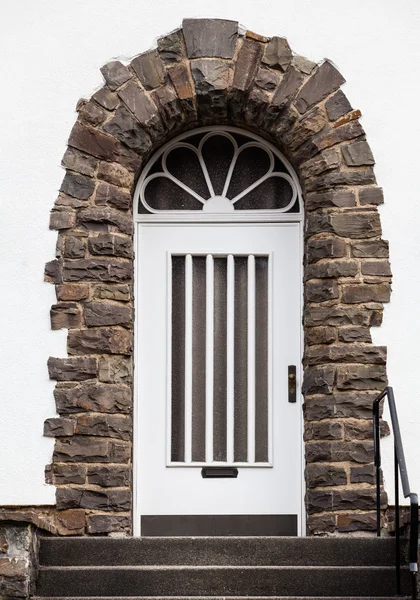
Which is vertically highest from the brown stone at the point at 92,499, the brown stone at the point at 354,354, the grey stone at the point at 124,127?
the grey stone at the point at 124,127

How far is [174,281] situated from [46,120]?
1403mm

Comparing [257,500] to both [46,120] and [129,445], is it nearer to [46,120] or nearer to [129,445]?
[129,445]

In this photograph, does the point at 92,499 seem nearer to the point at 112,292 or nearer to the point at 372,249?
the point at 112,292

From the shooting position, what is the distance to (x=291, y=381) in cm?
791

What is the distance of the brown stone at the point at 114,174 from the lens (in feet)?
25.4

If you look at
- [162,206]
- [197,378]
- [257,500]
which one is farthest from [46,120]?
[257,500]

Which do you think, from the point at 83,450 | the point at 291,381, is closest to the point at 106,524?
the point at 83,450

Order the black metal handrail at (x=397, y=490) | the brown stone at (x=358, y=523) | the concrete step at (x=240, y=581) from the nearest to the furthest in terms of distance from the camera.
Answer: the black metal handrail at (x=397, y=490), the concrete step at (x=240, y=581), the brown stone at (x=358, y=523)

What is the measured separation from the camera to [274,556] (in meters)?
6.89

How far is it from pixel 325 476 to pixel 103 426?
1.48 meters

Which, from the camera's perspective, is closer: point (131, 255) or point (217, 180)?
point (131, 255)

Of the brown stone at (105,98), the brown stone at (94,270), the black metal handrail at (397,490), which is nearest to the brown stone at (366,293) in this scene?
the black metal handrail at (397,490)

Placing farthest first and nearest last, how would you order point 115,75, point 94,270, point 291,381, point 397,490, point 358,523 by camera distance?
point 291,381
point 115,75
point 94,270
point 358,523
point 397,490

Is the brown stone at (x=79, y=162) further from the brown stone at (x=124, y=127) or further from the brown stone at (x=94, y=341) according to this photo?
the brown stone at (x=94, y=341)
